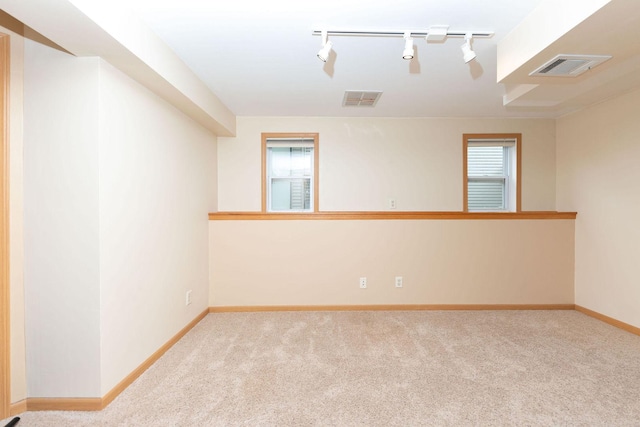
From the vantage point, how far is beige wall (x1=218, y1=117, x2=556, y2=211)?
4.12m

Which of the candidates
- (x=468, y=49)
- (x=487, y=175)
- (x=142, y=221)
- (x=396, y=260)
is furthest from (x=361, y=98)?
(x=142, y=221)

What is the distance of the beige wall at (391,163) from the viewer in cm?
412

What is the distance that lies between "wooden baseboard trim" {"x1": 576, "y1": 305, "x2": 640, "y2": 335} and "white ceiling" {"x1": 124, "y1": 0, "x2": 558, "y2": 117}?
7.80 ft

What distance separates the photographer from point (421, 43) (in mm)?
2295

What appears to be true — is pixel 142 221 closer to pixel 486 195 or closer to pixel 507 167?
pixel 486 195

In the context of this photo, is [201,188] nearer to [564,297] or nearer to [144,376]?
[144,376]

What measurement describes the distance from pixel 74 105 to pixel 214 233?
2.18 meters

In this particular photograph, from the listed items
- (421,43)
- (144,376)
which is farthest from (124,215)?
(421,43)

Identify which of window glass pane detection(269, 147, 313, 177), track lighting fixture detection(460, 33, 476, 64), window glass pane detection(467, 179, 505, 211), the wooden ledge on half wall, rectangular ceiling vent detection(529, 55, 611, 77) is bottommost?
the wooden ledge on half wall

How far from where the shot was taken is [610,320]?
3391mm

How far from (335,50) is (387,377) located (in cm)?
241

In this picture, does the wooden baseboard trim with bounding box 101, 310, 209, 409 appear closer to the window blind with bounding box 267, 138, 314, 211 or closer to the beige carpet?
the beige carpet

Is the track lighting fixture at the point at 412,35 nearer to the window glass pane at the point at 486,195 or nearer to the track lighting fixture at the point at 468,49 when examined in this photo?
the track lighting fixture at the point at 468,49

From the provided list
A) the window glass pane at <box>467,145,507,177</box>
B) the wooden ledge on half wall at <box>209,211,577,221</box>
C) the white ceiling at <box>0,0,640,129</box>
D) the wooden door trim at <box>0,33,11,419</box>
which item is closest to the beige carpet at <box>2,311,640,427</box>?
the wooden door trim at <box>0,33,11,419</box>
